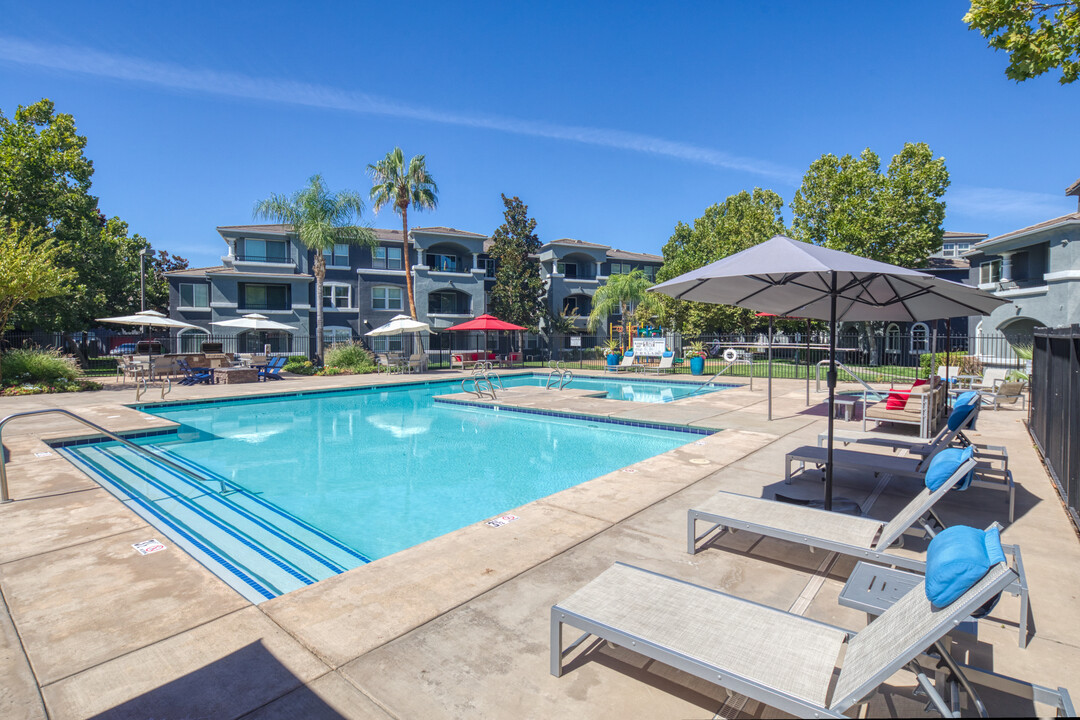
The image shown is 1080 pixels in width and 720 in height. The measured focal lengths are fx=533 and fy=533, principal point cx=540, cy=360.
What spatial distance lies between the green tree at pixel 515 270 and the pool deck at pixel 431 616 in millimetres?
31374

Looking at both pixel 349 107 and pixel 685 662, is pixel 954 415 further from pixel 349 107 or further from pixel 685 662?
pixel 349 107

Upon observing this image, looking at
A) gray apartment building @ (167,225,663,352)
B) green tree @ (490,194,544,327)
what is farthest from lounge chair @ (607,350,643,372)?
gray apartment building @ (167,225,663,352)

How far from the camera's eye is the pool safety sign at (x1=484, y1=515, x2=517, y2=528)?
496cm

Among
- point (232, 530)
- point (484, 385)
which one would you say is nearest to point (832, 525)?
point (232, 530)

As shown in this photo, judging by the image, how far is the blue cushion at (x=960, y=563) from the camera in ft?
6.44

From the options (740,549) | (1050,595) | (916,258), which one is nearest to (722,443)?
(740,549)

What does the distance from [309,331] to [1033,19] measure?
1296 inches

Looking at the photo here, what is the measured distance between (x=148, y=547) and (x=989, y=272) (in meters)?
36.2

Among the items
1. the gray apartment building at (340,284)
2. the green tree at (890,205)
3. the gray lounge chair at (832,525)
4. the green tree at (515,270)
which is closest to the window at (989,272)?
the green tree at (890,205)

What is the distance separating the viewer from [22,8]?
36.3 ft

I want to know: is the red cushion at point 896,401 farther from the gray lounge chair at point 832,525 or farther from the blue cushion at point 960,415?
the gray lounge chair at point 832,525

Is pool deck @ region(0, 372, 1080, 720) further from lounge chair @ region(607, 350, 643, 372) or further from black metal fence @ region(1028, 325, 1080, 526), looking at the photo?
lounge chair @ region(607, 350, 643, 372)

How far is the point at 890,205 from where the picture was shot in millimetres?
28078

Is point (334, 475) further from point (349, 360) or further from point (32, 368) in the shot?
point (349, 360)
